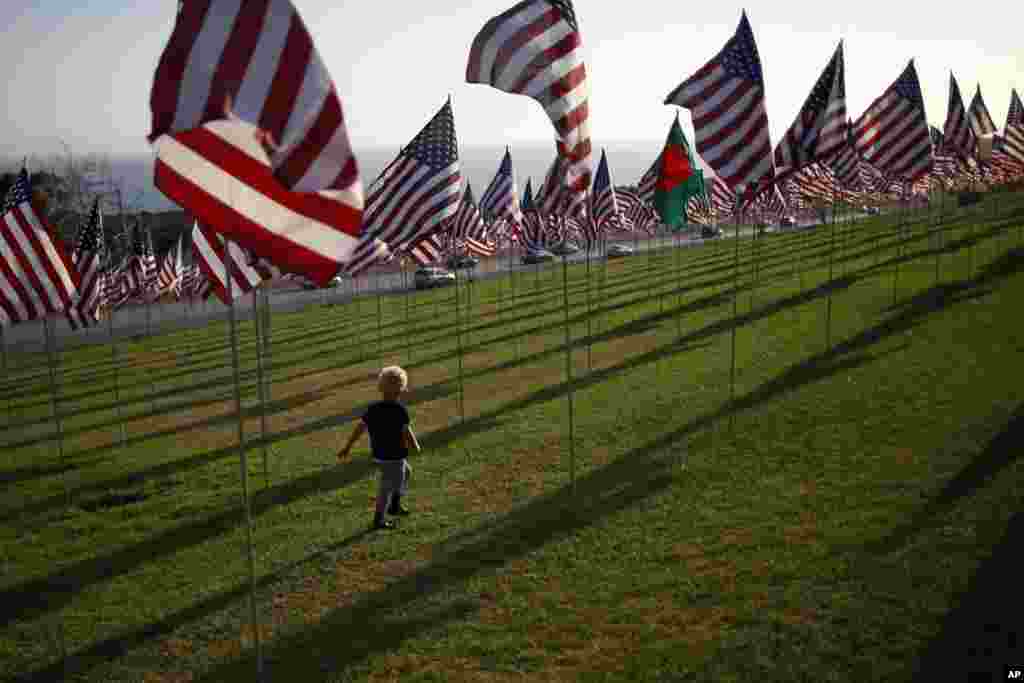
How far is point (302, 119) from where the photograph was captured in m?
4.61

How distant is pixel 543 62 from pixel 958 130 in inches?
840

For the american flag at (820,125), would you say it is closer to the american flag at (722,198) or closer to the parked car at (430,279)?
the american flag at (722,198)

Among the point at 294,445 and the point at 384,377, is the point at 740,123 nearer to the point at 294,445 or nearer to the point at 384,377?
the point at 384,377

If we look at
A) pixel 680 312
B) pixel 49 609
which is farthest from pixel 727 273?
pixel 49 609

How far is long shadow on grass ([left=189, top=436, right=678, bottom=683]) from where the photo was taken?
6500 mm

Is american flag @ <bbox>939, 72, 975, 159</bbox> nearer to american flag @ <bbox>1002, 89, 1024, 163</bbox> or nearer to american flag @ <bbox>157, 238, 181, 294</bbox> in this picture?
american flag @ <bbox>1002, 89, 1024, 163</bbox>

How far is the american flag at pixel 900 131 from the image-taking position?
54.4 ft

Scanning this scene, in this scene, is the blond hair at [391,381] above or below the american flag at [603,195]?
below

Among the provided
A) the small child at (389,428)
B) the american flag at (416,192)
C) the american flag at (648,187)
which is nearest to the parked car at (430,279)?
the american flag at (648,187)

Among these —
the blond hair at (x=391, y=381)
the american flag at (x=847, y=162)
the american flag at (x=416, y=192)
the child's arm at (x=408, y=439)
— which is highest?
the american flag at (x=847, y=162)

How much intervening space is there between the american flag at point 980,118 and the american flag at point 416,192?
852 inches

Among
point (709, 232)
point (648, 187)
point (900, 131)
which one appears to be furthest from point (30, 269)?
point (709, 232)

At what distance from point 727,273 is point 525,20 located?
27184 millimetres

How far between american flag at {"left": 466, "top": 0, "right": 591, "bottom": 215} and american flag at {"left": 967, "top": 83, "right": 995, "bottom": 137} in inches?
908
